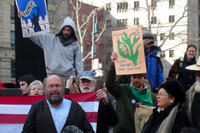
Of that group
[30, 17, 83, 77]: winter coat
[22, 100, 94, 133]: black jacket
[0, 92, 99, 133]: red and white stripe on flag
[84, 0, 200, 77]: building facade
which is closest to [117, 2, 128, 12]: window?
[84, 0, 200, 77]: building facade

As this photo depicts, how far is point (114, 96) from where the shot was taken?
7.09m

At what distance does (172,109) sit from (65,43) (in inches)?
124

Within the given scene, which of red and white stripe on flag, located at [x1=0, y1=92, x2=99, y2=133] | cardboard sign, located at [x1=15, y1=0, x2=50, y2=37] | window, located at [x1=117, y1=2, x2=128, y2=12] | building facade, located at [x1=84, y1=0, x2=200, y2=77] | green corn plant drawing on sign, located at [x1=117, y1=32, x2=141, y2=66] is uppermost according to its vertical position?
window, located at [x1=117, y1=2, x2=128, y2=12]

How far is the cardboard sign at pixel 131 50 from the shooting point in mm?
7293

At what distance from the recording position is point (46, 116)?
5641mm

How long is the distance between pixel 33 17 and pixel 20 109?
2.16 metres

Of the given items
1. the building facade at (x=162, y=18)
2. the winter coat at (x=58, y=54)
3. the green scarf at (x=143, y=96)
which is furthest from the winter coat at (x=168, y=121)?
the building facade at (x=162, y=18)

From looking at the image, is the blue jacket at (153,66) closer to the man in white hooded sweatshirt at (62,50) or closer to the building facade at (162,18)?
the man in white hooded sweatshirt at (62,50)

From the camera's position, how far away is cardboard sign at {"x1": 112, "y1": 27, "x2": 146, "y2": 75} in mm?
7293

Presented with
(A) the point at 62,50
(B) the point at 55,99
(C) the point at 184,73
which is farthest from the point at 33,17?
(B) the point at 55,99

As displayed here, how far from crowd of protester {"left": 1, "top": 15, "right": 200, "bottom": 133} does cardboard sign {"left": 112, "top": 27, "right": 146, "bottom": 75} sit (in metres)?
0.14

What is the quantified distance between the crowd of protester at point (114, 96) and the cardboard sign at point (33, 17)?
0.16 metres

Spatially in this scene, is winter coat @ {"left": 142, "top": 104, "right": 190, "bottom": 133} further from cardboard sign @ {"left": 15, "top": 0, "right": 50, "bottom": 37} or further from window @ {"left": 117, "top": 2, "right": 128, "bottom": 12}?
A: window @ {"left": 117, "top": 2, "right": 128, "bottom": 12}

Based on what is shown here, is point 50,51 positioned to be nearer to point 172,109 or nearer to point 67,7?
point 172,109
